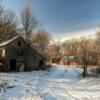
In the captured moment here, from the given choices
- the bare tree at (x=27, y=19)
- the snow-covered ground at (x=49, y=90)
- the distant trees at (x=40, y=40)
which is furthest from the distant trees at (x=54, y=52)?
the snow-covered ground at (x=49, y=90)

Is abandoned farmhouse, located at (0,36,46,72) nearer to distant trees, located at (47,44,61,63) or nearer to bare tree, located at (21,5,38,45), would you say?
bare tree, located at (21,5,38,45)

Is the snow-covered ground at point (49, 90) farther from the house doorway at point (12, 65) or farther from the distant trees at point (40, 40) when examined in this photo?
the distant trees at point (40, 40)

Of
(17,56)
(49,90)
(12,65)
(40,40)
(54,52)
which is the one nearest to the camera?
(49,90)

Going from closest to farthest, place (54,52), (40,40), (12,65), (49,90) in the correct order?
(49,90) → (12,65) → (40,40) → (54,52)

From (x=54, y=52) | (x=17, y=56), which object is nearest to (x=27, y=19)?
(x=17, y=56)

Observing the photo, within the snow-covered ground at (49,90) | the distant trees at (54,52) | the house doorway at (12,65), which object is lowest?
the snow-covered ground at (49,90)

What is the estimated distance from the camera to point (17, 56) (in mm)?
42375

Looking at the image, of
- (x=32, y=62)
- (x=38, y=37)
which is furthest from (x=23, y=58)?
(x=38, y=37)

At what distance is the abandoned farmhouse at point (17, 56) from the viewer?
4056cm

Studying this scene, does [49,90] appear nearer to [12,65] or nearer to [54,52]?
[12,65]

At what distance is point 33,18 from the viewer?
1984 inches

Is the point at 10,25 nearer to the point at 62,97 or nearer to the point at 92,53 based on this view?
the point at 92,53

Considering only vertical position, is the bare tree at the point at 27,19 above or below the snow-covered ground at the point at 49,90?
above

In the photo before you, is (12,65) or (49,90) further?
(12,65)
